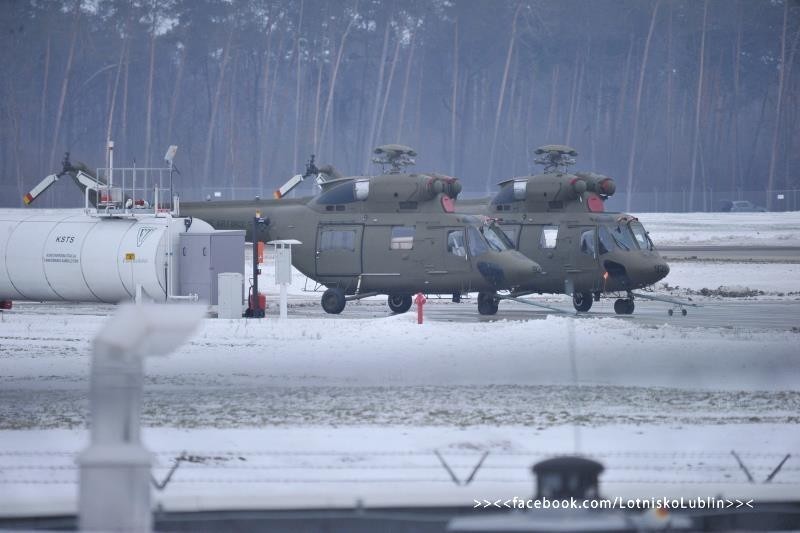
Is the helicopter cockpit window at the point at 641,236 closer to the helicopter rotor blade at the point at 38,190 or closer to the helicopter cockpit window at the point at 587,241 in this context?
the helicopter cockpit window at the point at 587,241

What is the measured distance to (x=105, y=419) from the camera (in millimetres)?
5941

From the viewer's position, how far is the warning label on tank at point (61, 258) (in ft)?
76.6

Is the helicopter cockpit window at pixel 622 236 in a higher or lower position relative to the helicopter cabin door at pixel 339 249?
higher

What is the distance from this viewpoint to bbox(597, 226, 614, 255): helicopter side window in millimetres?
24531

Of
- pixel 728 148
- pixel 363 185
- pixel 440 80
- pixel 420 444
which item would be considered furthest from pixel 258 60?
pixel 420 444

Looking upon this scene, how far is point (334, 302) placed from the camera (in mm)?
24391

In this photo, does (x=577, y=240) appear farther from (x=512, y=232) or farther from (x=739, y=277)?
(x=739, y=277)

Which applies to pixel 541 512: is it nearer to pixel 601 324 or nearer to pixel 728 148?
pixel 601 324

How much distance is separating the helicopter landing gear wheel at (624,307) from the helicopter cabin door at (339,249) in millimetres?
5310

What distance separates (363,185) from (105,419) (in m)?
18.9

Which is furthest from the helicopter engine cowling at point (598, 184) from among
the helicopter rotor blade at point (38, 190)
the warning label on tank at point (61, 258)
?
the helicopter rotor blade at point (38, 190)

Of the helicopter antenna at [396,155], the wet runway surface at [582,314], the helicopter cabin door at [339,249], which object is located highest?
the helicopter antenna at [396,155]

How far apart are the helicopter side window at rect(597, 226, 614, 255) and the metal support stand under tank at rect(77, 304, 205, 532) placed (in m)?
19.2

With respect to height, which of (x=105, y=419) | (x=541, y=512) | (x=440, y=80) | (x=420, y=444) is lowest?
(x=420, y=444)
